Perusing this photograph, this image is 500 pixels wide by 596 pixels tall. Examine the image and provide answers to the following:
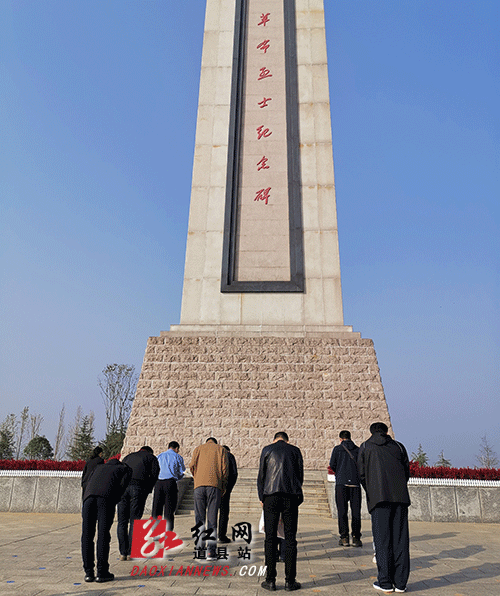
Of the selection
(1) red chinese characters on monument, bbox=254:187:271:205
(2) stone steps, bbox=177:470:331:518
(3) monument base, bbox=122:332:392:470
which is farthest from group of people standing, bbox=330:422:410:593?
(1) red chinese characters on monument, bbox=254:187:271:205

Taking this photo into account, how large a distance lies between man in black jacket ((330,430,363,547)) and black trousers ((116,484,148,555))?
9.51ft

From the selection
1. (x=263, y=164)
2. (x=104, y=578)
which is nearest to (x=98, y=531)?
(x=104, y=578)

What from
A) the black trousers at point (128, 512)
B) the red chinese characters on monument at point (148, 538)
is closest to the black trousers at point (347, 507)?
the red chinese characters on monument at point (148, 538)

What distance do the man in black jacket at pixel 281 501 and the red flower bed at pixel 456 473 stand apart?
7.47 metres

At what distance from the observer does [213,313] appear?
16.3 metres

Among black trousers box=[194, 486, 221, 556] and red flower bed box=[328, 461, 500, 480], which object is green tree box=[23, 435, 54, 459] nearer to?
red flower bed box=[328, 461, 500, 480]

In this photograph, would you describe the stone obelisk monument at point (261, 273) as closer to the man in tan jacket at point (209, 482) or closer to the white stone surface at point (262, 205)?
the white stone surface at point (262, 205)

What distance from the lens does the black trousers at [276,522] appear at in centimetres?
509

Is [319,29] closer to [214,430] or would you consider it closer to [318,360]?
[318,360]

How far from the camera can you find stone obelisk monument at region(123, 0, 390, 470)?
14117mm

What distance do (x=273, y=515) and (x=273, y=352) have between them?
9.69 meters

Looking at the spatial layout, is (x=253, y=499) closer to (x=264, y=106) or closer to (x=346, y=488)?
(x=346, y=488)

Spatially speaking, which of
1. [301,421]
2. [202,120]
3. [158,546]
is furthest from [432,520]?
[202,120]

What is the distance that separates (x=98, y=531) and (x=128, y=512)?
1.01 meters
